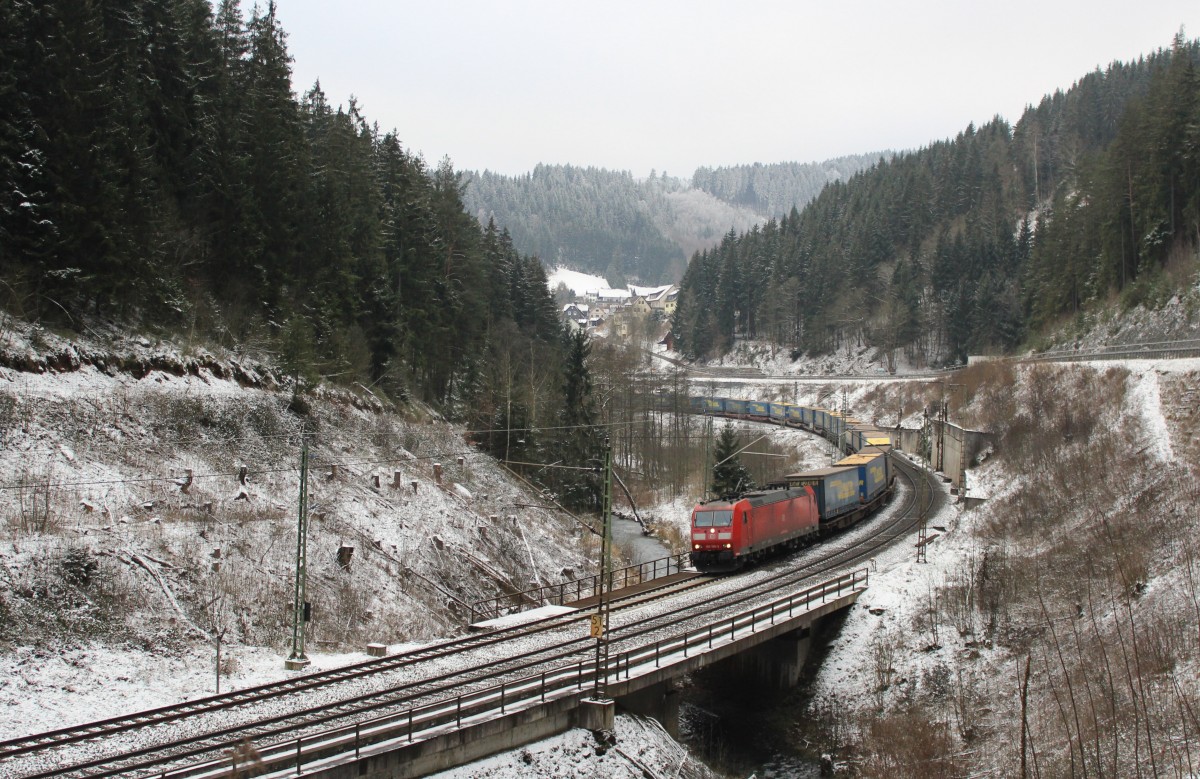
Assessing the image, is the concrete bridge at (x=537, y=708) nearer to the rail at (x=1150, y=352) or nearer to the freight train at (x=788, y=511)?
the freight train at (x=788, y=511)

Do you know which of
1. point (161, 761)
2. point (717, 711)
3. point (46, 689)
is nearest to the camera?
point (161, 761)

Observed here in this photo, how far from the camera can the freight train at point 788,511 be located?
112 ft

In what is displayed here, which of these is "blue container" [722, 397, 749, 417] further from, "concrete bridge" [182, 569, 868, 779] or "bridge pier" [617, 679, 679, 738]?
"bridge pier" [617, 679, 679, 738]

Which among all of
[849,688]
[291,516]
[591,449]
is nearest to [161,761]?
[291,516]

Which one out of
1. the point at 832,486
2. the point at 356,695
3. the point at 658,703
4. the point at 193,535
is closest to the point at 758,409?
the point at 832,486

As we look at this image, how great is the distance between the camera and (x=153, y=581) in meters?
23.1

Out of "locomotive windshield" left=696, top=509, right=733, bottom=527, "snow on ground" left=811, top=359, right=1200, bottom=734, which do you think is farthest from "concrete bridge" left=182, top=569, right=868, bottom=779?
"locomotive windshield" left=696, top=509, right=733, bottom=527

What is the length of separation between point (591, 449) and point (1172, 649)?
4097 centimetres

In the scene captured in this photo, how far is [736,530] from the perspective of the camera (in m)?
33.7

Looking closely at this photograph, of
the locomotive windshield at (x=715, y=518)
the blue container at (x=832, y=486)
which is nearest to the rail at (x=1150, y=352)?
the blue container at (x=832, y=486)

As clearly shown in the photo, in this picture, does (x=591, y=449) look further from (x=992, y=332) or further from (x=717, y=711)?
(x=992, y=332)

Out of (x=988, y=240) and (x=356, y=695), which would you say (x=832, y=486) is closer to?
(x=356, y=695)

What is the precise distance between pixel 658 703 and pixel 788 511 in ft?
55.9

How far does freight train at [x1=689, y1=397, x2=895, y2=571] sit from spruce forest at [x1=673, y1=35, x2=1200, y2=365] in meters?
30.7
